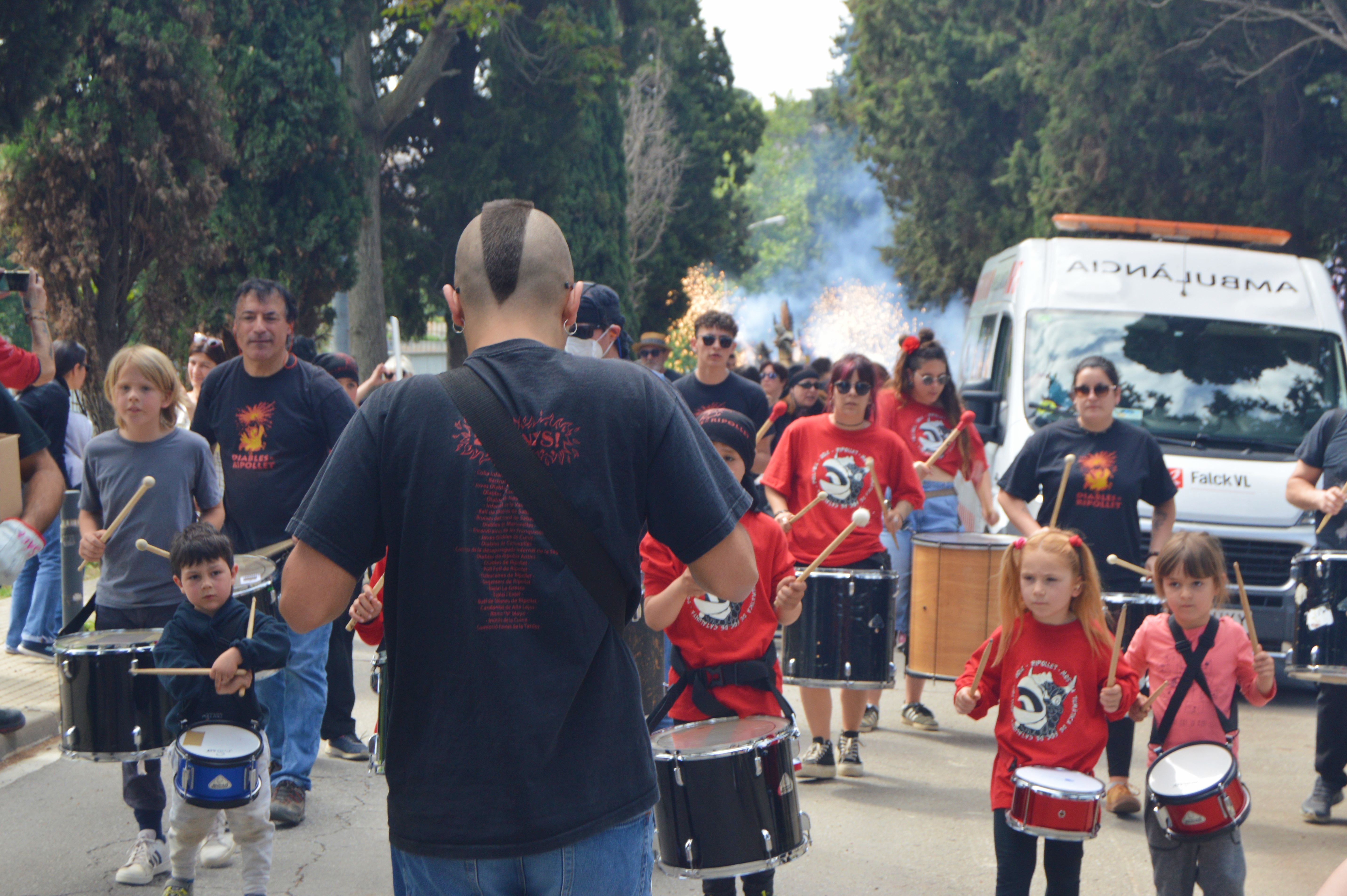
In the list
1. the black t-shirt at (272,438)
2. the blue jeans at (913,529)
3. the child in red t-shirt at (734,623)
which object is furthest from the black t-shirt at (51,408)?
the blue jeans at (913,529)

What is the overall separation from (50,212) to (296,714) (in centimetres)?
782

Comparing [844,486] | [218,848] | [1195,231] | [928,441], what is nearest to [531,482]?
[218,848]

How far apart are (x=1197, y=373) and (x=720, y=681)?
18.9 feet

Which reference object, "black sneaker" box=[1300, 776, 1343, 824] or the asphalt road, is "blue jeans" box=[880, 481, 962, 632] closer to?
the asphalt road

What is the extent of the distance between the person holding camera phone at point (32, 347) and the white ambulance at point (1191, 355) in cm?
534

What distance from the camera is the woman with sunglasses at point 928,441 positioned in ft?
24.8

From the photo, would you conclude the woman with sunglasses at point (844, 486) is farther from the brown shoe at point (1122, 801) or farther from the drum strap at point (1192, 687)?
the drum strap at point (1192, 687)

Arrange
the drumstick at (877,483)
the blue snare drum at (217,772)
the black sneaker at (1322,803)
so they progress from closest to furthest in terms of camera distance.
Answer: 1. the blue snare drum at (217,772)
2. the black sneaker at (1322,803)
3. the drumstick at (877,483)

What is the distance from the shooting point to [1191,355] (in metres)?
8.77

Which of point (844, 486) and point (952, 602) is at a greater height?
point (844, 486)

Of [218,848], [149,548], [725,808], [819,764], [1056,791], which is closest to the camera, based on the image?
[725,808]

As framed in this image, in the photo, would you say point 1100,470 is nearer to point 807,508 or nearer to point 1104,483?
point 1104,483

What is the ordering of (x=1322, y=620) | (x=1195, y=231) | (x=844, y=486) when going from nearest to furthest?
1. (x=1322, y=620)
2. (x=844, y=486)
3. (x=1195, y=231)

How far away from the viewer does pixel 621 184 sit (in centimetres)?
2428
